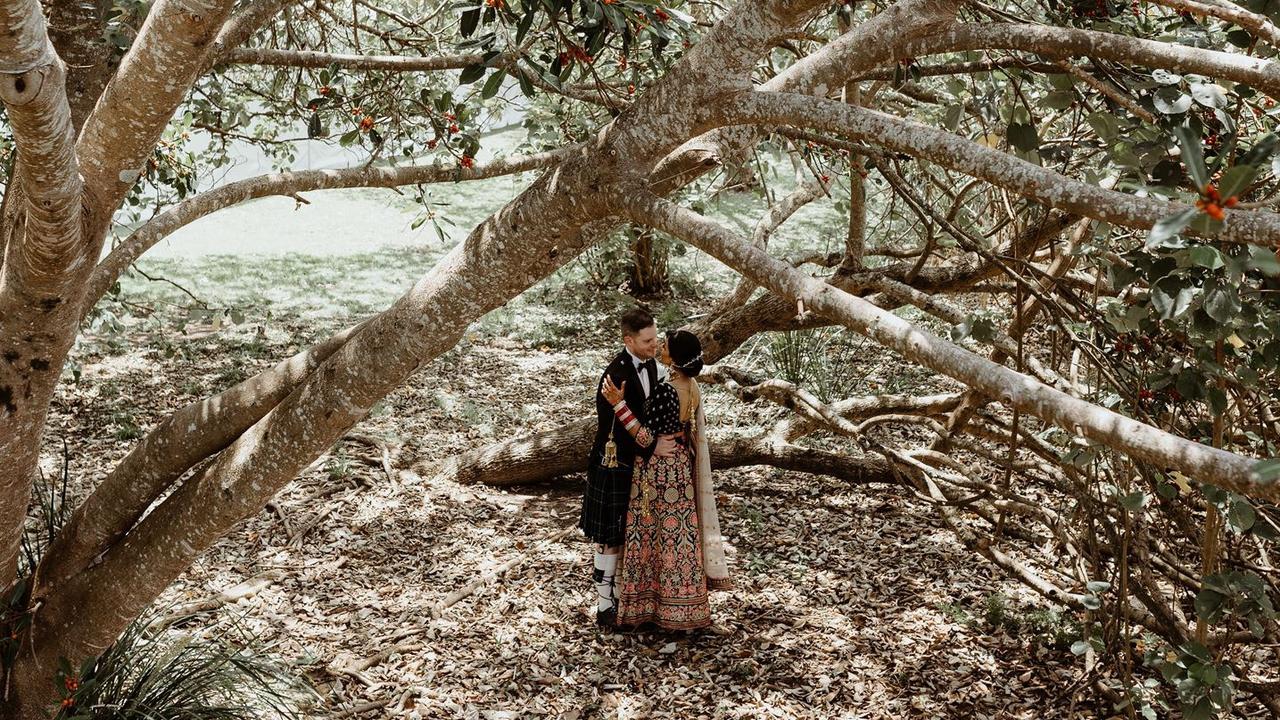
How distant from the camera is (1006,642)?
4.14 m

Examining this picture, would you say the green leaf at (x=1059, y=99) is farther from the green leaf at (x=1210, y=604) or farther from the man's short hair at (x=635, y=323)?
the man's short hair at (x=635, y=323)

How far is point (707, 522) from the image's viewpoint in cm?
436

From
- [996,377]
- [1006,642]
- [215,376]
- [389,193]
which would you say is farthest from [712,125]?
[389,193]

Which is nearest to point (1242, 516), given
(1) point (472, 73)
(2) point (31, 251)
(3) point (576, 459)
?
(1) point (472, 73)

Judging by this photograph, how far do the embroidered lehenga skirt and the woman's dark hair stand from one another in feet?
1.22

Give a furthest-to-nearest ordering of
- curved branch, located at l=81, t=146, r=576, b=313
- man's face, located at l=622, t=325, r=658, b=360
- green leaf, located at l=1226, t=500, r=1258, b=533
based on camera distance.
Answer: man's face, located at l=622, t=325, r=658, b=360
curved branch, located at l=81, t=146, r=576, b=313
green leaf, located at l=1226, t=500, r=1258, b=533

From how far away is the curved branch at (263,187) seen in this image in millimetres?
2891

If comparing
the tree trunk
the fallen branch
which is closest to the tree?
the fallen branch

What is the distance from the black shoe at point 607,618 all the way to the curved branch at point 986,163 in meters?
2.84

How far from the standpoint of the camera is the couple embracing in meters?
4.28

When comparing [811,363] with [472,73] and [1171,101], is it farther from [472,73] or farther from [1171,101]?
[1171,101]

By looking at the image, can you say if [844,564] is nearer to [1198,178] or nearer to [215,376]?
[1198,178]

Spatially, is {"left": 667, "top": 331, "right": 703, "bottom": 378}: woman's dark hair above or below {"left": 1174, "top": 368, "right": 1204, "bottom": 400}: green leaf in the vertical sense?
above

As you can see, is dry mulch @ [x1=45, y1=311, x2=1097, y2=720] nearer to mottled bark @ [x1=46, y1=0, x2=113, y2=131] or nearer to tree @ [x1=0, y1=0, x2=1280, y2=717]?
tree @ [x1=0, y1=0, x2=1280, y2=717]
